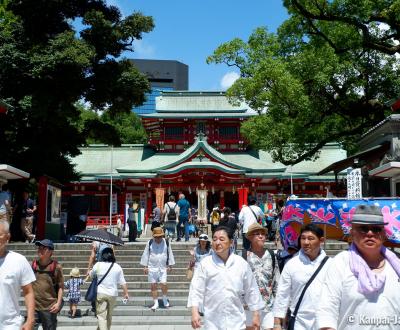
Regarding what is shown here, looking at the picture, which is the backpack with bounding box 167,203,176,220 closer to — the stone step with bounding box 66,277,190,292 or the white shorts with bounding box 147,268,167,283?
the stone step with bounding box 66,277,190,292

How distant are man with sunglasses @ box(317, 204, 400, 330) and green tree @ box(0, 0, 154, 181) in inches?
539

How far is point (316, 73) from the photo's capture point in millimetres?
16844

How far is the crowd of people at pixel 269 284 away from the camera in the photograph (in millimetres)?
2998

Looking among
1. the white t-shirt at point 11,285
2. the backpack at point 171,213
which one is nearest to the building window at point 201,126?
the backpack at point 171,213

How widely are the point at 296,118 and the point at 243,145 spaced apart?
17147 millimetres

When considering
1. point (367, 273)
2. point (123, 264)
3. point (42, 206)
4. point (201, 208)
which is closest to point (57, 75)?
point (42, 206)

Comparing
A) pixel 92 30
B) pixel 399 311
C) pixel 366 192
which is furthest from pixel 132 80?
pixel 399 311

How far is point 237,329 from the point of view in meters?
4.48

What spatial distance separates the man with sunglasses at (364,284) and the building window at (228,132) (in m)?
31.8

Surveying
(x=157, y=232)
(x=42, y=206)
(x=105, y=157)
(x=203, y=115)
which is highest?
(x=203, y=115)

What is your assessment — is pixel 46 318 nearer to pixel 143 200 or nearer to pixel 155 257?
pixel 155 257

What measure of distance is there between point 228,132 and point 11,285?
31.6 m

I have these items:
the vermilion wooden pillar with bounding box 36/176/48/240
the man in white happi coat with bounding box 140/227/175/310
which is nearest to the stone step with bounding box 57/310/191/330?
the man in white happi coat with bounding box 140/227/175/310

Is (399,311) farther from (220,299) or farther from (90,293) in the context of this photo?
(90,293)
